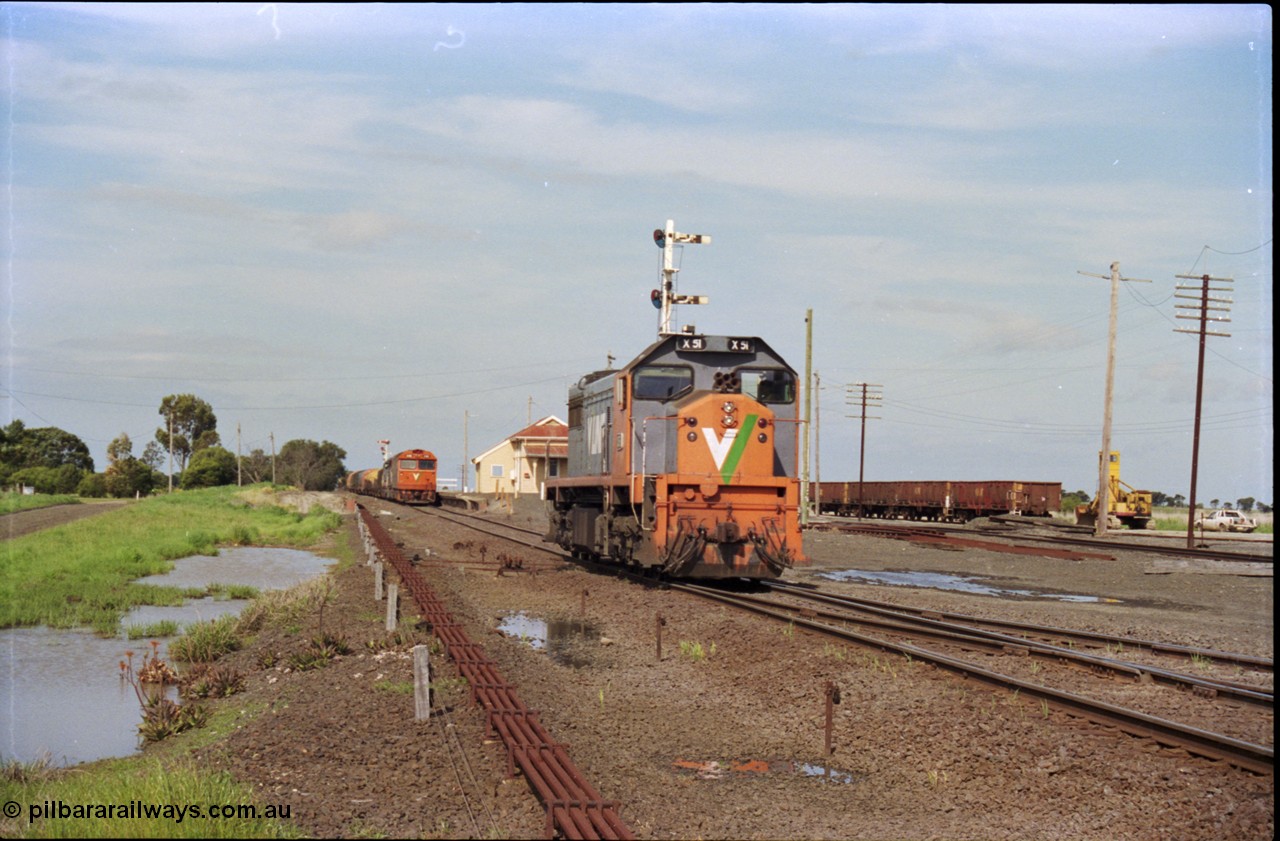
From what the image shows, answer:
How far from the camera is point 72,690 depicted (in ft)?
43.0

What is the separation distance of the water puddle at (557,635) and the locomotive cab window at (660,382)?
391 cm

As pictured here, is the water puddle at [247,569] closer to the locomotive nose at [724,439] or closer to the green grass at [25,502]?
the locomotive nose at [724,439]

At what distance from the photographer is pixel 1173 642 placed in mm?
13516

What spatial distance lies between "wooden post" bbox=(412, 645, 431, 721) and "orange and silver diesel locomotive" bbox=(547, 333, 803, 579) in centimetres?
844

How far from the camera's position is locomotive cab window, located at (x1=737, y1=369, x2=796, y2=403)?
59.1ft

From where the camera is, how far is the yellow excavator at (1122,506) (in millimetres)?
47031

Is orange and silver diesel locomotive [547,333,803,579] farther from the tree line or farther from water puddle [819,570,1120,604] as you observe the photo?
the tree line

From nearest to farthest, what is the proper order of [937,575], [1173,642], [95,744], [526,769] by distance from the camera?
[526,769]
[95,744]
[1173,642]
[937,575]

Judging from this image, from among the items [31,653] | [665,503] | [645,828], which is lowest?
[31,653]

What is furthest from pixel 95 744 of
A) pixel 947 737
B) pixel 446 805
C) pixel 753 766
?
pixel 947 737

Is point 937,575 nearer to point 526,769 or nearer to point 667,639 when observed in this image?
point 667,639

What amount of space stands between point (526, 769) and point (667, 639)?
7.17 meters

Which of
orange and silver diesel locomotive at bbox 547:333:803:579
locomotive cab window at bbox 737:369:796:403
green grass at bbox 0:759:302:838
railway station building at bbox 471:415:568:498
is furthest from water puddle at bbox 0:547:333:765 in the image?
railway station building at bbox 471:415:568:498

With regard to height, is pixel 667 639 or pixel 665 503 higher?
pixel 665 503
